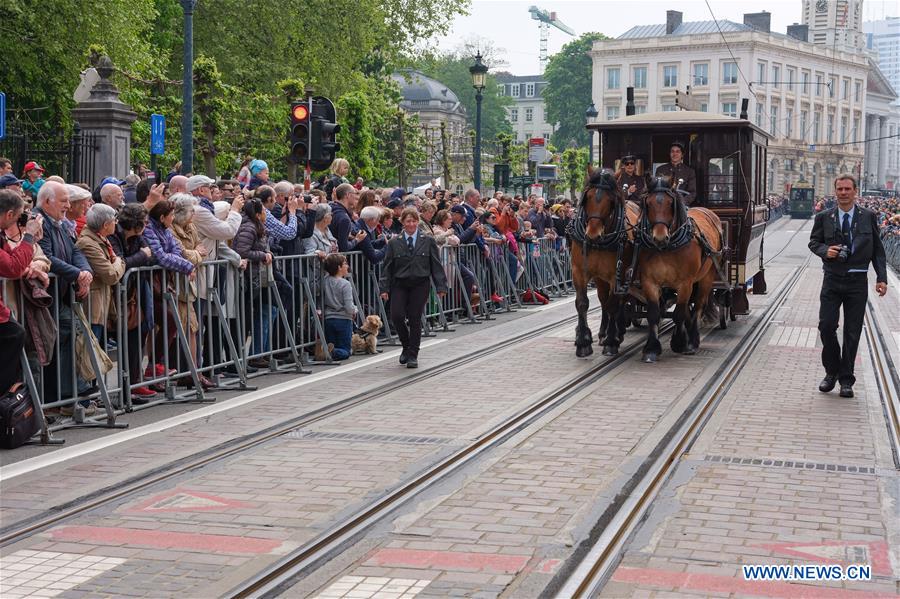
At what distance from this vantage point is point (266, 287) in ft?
42.7

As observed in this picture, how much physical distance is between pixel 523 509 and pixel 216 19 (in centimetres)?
3985

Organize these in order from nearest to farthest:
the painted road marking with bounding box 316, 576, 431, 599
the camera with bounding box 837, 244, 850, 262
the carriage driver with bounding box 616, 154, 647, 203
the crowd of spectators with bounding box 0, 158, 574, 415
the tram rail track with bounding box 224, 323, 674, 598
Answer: the painted road marking with bounding box 316, 576, 431, 599 < the tram rail track with bounding box 224, 323, 674, 598 < the crowd of spectators with bounding box 0, 158, 574, 415 < the camera with bounding box 837, 244, 850, 262 < the carriage driver with bounding box 616, 154, 647, 203

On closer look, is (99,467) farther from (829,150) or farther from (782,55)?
(829,150)

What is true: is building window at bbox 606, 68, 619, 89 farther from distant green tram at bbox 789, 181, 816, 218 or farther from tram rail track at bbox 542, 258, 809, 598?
tram rail track at bbox 542, 258, 809, 598

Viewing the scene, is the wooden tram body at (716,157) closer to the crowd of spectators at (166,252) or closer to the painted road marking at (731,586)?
the crowd of spectators at (166,252)

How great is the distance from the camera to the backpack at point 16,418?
8758mm

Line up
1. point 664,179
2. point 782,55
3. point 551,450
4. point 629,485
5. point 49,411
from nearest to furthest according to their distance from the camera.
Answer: point 629,485 → point 551,450 → point 49,411 → point 664,179 → point 782,55

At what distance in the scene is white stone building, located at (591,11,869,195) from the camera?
12110 cm

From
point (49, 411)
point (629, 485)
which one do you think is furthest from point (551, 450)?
point (49, 411)

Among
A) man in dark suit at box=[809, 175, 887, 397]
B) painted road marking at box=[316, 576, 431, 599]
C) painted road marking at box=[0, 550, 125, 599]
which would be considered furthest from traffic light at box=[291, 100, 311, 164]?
painted road marking at box=[316, 576, 431, 599]

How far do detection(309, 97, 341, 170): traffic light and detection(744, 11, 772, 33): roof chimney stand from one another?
387 feet

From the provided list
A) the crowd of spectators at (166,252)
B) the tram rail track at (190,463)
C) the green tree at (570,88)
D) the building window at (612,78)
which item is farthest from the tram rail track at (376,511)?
the building window at (612,78)

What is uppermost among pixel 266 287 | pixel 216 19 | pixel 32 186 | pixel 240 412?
pixel 216 19

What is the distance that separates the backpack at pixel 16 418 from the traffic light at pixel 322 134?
942cm
